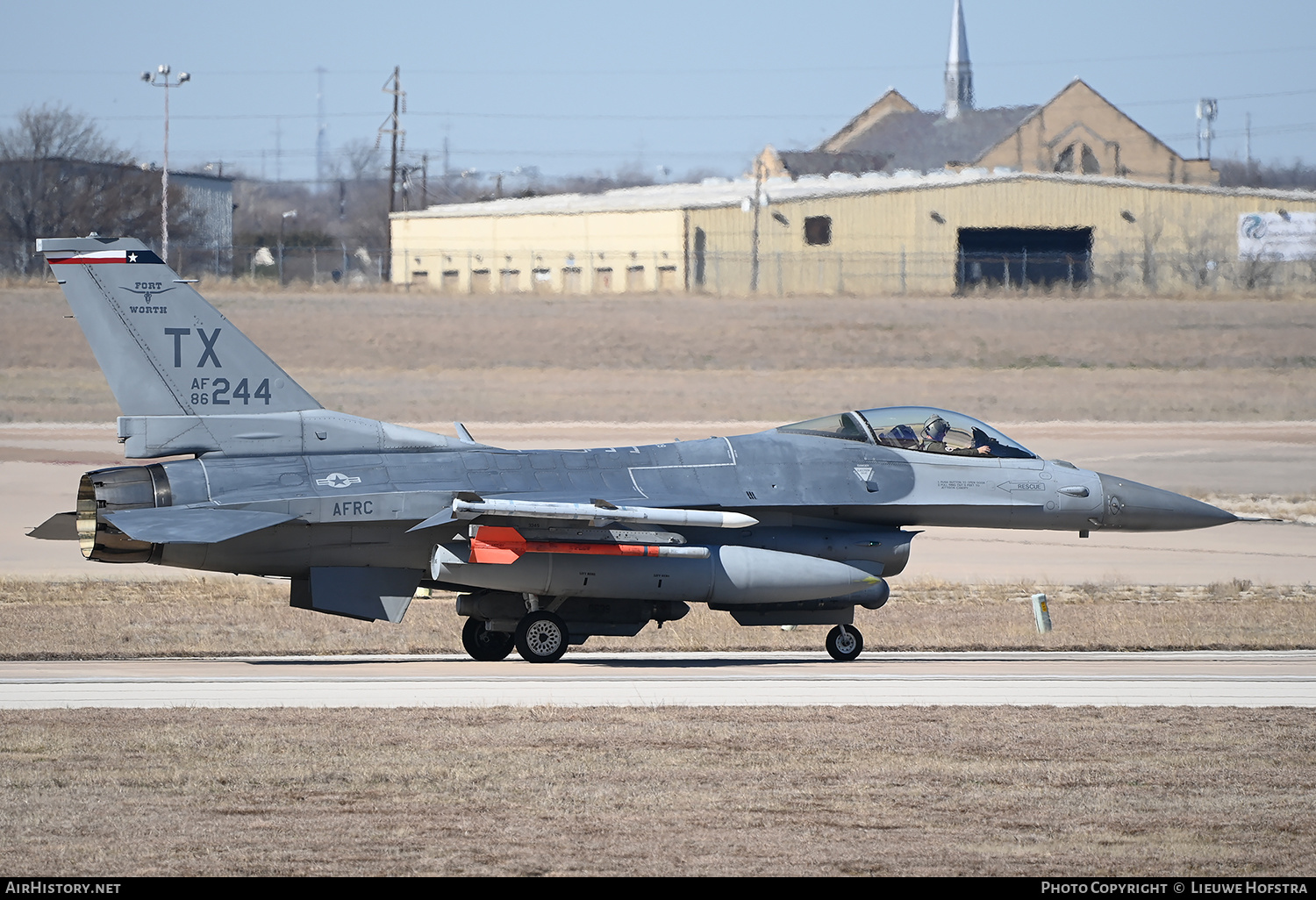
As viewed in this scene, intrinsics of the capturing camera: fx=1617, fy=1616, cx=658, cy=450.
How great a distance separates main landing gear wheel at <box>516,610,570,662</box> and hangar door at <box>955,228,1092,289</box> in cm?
5308

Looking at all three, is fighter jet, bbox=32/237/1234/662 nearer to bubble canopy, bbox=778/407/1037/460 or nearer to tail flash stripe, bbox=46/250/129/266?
tail flash stripe, bbox=46/250/129/266

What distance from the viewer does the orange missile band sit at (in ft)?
51.4

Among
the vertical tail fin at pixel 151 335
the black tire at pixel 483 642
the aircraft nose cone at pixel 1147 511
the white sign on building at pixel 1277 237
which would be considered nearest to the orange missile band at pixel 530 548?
the black tire at pixel 483 642

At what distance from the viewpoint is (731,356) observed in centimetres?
5228

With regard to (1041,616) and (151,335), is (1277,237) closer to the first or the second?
(1041,616)

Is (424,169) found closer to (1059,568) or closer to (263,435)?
(1059,568)

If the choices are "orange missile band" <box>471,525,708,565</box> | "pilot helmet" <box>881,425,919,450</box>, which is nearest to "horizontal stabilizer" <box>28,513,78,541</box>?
"orange missile band" <box>471,525,708,565</box>

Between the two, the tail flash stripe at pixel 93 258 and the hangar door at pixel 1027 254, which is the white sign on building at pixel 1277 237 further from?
the tail flash stripe at pixel 93 258

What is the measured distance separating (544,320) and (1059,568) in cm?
3262

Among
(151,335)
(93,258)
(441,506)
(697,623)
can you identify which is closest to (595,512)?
(441,506)

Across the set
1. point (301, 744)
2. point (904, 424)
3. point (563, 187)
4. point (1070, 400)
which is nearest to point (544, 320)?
point (1070, 400)

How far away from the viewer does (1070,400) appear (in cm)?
4741

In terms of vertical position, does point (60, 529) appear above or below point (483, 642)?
above

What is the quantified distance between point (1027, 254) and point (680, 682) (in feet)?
187
